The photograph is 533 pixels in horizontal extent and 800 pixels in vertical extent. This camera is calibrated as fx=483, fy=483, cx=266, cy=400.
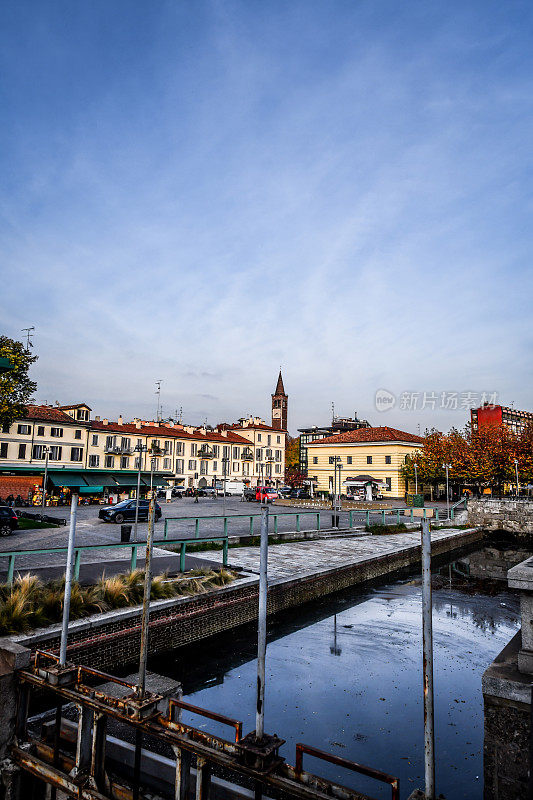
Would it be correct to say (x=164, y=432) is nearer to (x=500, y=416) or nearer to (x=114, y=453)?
(x=114, y=453)

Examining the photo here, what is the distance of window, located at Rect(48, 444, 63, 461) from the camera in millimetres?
50287

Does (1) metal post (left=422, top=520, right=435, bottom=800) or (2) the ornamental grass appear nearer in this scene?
(1) metal post (left=422, top=520, right=435, bottom=800)

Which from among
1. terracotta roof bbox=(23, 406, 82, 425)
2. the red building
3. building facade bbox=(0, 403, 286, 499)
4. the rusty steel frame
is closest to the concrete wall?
building facade bbox=(0, 403, 286, 499)

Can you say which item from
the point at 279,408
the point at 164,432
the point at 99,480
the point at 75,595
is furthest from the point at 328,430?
the point at 75,595

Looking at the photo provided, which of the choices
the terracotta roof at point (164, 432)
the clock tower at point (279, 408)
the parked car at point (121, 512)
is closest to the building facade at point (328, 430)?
the clock tower at point (279, 408)

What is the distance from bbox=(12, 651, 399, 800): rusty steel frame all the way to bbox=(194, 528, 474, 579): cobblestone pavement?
951 centimetres

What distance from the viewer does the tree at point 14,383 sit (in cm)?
2784

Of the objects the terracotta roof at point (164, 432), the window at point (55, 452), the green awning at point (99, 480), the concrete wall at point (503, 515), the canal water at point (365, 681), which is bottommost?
the canal water at point (365, 681)

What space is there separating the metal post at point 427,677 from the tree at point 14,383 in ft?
93.6

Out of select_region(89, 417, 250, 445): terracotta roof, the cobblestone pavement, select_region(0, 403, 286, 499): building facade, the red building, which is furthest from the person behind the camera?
the red building

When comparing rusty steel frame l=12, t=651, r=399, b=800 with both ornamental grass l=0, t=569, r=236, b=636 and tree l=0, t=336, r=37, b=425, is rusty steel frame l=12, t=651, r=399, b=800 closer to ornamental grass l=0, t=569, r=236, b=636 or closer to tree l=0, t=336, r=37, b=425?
ornamental grass l=0, t=569, r=236, b=636

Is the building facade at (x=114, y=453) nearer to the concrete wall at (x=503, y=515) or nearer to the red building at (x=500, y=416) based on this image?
the concrete wall at (x=503, y=515)

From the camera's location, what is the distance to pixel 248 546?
1912cm

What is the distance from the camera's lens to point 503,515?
37.2 m
